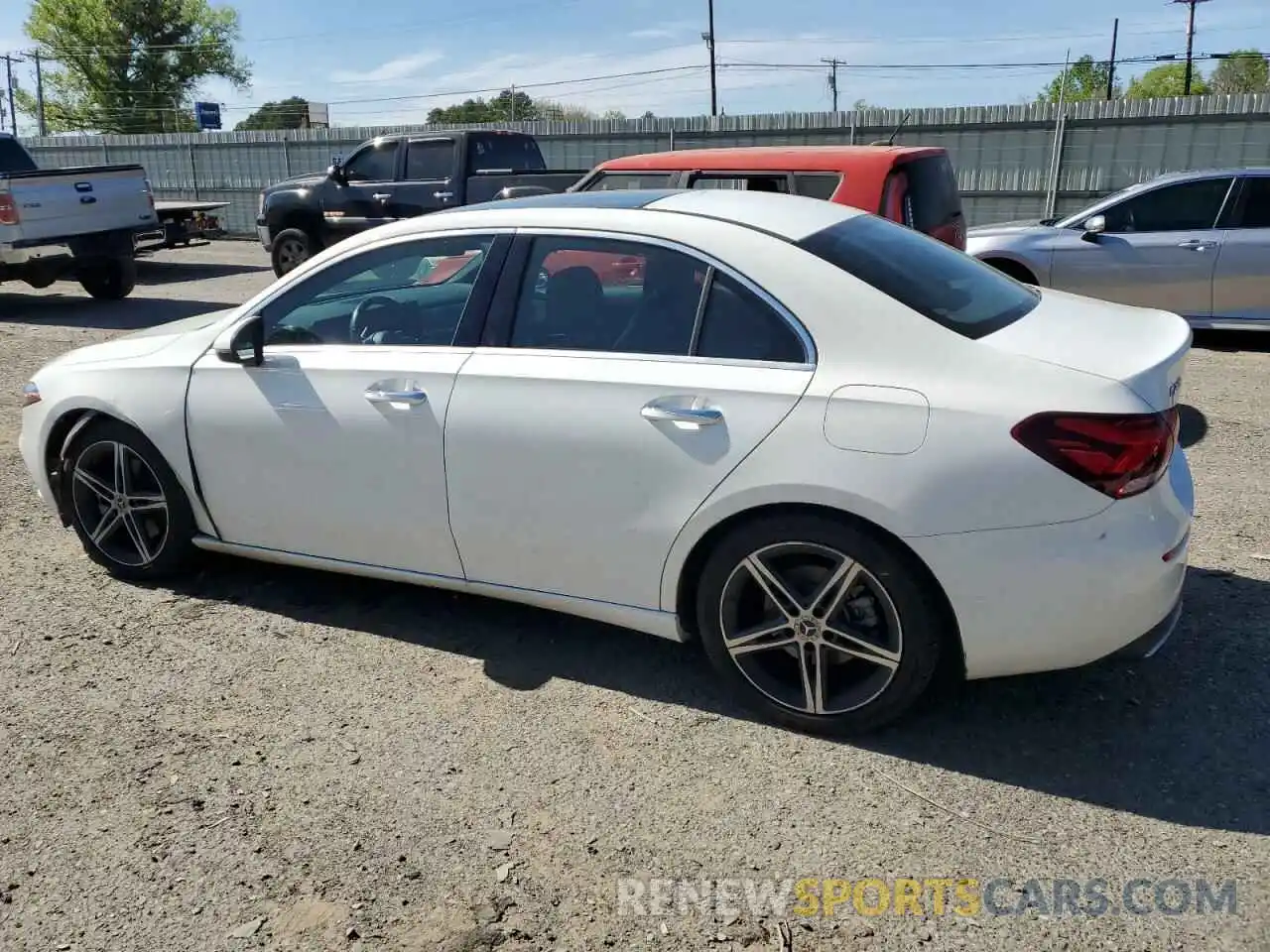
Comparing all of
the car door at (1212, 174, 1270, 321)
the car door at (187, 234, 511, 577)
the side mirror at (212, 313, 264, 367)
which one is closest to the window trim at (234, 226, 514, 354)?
the car door at (187, 234, 511, 577)

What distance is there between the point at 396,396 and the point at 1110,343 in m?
2.34

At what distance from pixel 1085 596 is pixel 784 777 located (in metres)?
0.99

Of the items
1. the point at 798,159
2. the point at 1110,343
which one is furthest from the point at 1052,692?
the point at 798,159

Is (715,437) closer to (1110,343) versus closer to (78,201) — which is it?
(1110,343)

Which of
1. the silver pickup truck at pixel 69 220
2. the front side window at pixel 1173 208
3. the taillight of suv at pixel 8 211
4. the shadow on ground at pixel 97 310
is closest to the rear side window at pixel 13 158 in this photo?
the silver pickup truck at pixel 69 220

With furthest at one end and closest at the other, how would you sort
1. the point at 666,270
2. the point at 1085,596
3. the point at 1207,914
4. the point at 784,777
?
the point at 666,270 < the point at 784,777 < the point at 1085,596 < the point at 1207,914

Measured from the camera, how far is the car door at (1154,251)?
940cm

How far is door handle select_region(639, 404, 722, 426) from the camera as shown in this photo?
10.7 feet

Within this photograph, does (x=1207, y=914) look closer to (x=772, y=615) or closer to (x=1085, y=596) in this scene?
(x=1085, y=596)

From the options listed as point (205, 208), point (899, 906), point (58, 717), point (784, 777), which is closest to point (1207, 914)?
point (899, 906)

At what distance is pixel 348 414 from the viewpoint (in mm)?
3865

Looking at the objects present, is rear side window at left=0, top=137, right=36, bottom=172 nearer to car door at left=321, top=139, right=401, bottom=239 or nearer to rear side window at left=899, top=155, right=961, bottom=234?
car door at left=321, top=139, right=401, bottom=239

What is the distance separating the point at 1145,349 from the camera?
3.28m

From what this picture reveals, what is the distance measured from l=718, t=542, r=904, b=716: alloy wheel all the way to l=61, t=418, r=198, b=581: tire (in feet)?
7.87
